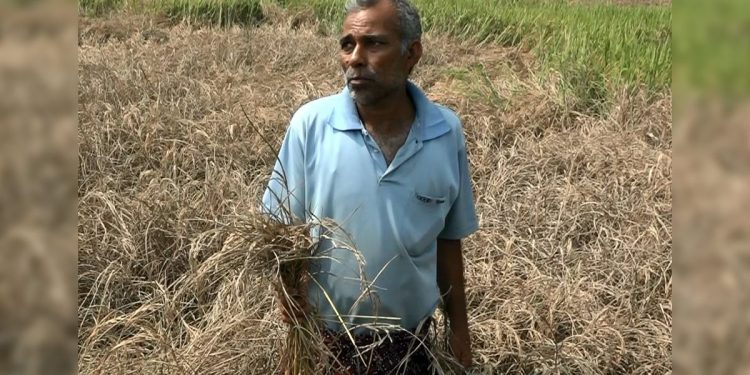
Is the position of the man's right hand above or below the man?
below

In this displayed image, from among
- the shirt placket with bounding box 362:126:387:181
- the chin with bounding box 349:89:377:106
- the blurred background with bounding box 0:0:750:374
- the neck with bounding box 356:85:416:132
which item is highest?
the blurred background with bounding box 0:0:750:374

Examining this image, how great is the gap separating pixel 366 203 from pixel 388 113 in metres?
0.20

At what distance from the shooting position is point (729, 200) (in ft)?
0.89

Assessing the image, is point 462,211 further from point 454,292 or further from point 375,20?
point 375,20

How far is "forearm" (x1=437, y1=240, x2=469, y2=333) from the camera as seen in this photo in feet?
5.19

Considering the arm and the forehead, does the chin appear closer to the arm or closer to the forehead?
the forehead

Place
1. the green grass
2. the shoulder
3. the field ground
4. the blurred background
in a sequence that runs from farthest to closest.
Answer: the green grass
the field ground
the shoulder
the blurred background

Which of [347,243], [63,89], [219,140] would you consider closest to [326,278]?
[347,243]

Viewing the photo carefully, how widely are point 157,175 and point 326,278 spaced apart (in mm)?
2341

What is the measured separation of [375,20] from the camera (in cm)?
135

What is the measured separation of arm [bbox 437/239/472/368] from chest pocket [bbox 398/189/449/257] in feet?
0.52

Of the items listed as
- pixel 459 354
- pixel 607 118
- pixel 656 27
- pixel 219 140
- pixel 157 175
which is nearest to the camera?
pixel 459 354

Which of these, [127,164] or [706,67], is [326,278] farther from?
[127,164]

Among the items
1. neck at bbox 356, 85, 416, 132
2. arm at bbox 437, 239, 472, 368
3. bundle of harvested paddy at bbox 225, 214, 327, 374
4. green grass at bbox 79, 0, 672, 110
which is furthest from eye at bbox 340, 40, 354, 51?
green grass at bbox 79, 0, 672, 110
